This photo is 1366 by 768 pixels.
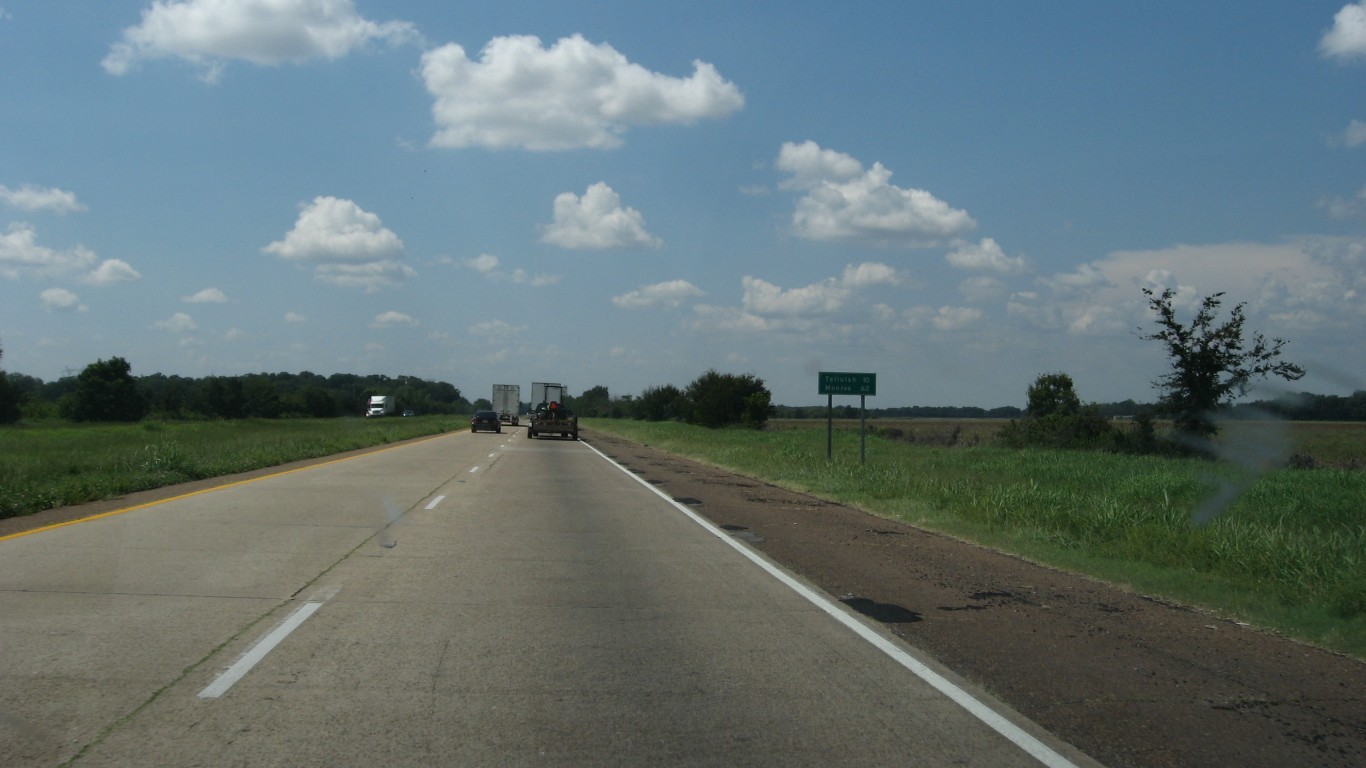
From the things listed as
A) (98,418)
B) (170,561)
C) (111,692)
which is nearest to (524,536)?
(170,561)

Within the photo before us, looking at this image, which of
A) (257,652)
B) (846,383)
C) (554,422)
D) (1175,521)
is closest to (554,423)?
(554,422)

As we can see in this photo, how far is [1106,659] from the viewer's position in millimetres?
7918

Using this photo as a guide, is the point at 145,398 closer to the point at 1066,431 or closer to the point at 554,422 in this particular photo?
the point at 554,422

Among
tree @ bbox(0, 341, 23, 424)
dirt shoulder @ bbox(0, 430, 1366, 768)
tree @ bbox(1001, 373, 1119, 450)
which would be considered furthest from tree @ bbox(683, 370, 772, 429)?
dirt shoulder @ bbox(0, 430, 1366, 768)

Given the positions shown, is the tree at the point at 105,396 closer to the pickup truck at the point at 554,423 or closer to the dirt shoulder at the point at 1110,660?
the pickup truck at the point at 554,423

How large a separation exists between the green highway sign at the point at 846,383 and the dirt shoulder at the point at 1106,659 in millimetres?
19331

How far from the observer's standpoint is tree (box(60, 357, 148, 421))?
81.7 meters

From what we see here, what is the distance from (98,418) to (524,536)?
79981 mm

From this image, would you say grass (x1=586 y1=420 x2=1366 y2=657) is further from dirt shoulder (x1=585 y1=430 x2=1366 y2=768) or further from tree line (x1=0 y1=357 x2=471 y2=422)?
tree line (x1=0 y1=357 x2=471 y2=422)

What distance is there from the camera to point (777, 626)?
8742mm

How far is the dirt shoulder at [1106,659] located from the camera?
235 inches

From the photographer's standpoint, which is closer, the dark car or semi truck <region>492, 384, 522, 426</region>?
the dark car

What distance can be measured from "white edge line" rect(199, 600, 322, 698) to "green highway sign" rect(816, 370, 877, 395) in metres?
26.0

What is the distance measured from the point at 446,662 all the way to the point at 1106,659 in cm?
497
